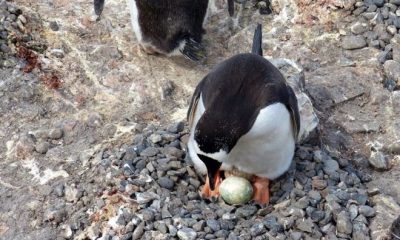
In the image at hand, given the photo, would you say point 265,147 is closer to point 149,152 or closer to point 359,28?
point 149,152

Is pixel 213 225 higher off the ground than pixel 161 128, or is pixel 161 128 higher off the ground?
A: pixel 213 225

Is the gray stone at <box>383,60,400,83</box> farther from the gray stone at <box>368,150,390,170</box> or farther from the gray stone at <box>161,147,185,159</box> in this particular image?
the gray stone at <box>161,147,185,159</box>

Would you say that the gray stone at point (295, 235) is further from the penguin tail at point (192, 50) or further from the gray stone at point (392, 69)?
the penguin tail at point (192, 50)

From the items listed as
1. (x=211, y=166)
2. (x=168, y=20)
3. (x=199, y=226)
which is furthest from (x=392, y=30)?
(x=199, y=226)

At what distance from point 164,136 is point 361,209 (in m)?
1.23

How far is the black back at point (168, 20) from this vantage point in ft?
18.6

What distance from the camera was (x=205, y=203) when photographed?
4.13m

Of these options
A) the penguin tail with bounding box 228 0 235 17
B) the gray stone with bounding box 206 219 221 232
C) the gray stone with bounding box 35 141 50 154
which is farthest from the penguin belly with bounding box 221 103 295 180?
the penguin tail with bounding box 228 0 235 17

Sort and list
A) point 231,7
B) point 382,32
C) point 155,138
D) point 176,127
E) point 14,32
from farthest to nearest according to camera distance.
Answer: point 231,7, point 382,32, point 14,32, point 176,127, point 155,138

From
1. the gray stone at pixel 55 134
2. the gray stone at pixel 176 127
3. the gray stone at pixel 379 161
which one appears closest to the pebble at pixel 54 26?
the gray stone at pixel 55 134

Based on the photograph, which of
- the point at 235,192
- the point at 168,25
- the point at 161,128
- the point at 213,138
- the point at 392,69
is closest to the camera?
the point at 213,138

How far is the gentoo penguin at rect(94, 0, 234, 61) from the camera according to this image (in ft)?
18.6

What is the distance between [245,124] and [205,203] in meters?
0.60

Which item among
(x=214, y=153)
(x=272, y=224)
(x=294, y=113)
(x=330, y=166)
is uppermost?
(x=214, y=153)
